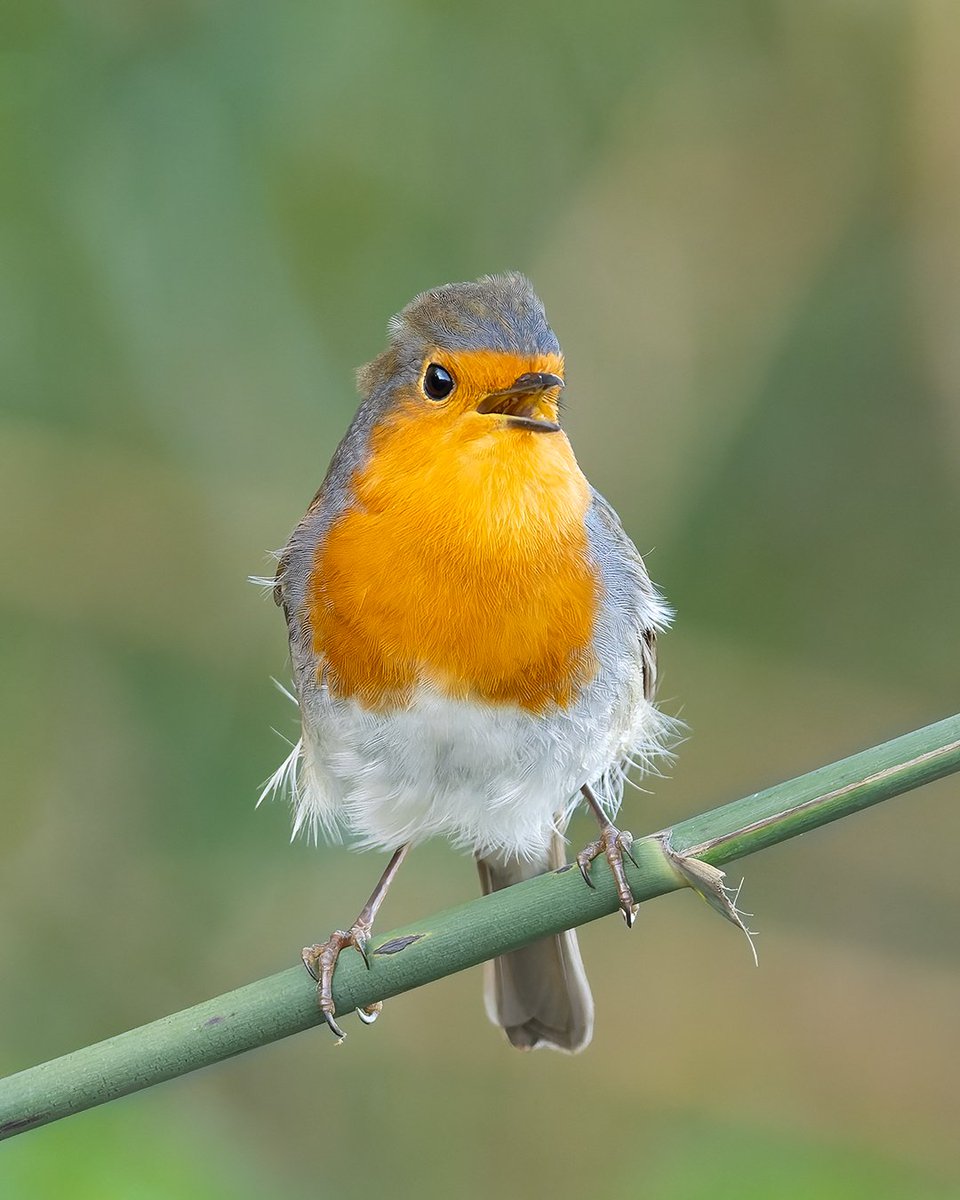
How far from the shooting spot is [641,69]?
17.8 feet

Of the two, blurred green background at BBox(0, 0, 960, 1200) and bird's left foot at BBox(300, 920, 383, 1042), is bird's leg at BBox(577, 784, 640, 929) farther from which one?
blurred green background at BBox(0, 0, 960, 1200)

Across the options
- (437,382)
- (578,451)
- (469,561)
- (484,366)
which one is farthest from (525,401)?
(578,451)

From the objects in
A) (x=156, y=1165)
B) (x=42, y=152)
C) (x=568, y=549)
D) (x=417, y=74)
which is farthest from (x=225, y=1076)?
(x=417, y=74)

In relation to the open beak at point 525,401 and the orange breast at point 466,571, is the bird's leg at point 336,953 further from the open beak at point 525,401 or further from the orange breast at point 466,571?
the open beak at point 525,401

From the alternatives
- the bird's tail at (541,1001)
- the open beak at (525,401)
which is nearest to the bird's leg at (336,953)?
the bird's tail at (541,1001)

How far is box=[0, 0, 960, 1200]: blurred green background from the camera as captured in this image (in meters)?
4.98

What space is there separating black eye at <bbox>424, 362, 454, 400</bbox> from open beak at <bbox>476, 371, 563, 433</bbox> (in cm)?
11

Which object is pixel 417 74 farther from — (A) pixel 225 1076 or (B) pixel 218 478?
(A) pixel 225 1076

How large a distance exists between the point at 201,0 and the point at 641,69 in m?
1.51

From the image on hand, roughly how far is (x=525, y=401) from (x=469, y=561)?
362 mm

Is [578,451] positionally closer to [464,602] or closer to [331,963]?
[464,602]

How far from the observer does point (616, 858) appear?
119 inches

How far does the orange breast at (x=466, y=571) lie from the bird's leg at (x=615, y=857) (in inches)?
13.8

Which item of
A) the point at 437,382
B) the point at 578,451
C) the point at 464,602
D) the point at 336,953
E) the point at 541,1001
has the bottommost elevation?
the point at 541,1001
